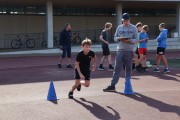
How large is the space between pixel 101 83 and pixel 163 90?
2214 mm

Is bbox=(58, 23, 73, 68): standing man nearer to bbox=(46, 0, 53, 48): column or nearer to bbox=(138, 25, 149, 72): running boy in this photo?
bbox=(138, 25, 149, 72): running boy

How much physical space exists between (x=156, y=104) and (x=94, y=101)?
4.66ft

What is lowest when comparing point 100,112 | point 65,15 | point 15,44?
point 100,112

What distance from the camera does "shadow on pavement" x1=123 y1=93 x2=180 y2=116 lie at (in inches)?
324

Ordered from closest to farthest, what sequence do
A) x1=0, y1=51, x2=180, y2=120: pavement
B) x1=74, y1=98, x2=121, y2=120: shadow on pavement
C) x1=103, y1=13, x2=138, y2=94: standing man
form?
x1=74, y1=98, x2=121, y2=120: shadow on pavement
x1=0, y1=51, x2=180, y2=120: pavement
x1=103, y1=13, x2=138, y2=94: standing man

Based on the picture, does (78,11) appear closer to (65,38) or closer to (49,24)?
(49,24)

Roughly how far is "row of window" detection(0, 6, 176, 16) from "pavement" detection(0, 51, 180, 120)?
19.4 m

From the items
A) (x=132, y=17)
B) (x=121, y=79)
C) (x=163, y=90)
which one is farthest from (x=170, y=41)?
(x=163, y=90)

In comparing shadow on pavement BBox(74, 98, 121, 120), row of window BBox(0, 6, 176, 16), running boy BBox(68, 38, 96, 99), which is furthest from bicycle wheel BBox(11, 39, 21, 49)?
shadow on pavement BBox(74, 98, 121, 120)

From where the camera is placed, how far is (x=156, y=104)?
8.75 meters

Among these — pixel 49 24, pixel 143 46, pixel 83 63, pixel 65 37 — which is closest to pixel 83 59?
pixel 83 63

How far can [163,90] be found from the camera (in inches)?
418

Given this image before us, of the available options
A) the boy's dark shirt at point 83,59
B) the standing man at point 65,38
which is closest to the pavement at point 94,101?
the boy's dark shirt at point 83,59

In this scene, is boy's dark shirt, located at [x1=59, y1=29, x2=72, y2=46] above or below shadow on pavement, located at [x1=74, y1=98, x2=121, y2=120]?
above
